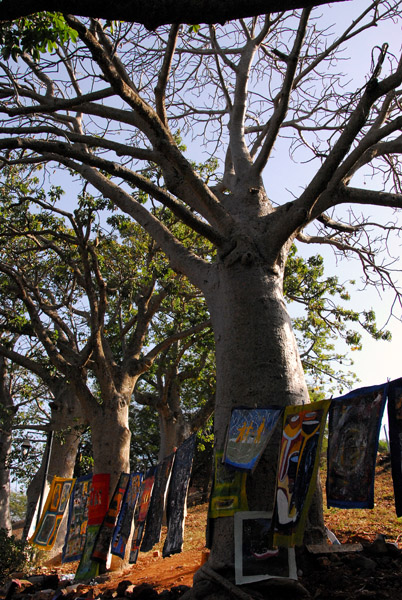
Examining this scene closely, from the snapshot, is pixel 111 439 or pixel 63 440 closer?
pixel 111 439

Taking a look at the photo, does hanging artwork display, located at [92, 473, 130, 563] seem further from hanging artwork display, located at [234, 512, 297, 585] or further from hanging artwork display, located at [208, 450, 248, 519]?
hanging artwork display, located at [234, 512, 297, 585]

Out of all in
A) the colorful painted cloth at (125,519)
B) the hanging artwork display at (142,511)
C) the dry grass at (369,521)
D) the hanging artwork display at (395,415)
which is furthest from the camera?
the dry grass at (369,521)

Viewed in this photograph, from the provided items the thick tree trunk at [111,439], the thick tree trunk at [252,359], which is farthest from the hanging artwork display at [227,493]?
the thick tree trunk at [111,439]

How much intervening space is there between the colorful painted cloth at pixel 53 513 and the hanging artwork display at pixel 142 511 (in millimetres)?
2060

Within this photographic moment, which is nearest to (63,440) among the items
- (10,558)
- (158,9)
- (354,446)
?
(10,558)

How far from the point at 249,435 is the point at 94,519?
13.1 feet

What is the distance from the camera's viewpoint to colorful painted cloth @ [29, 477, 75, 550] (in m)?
7.58

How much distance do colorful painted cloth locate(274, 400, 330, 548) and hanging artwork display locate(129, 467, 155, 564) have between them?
2.75m

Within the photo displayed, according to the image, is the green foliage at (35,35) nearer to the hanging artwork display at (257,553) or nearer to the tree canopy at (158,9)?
the tree canopy at (158,9)

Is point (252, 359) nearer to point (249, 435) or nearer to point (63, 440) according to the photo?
point (249, 435)

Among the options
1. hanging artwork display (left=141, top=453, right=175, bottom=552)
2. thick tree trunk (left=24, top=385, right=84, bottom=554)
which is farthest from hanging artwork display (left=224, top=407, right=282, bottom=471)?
thick tree trunk (left=24, top=385, right=84, bottom=554)

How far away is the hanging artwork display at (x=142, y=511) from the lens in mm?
5719

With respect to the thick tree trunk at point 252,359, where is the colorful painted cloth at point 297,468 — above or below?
below

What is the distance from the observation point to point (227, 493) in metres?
3.93
